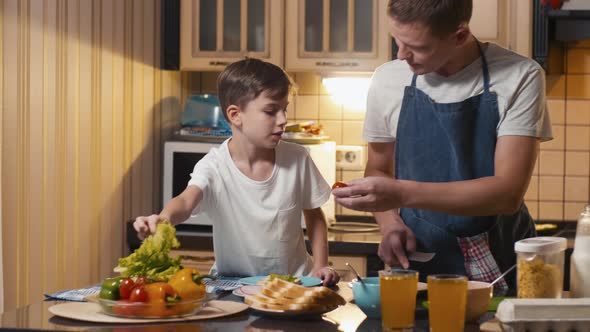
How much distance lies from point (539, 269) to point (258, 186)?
0.90m

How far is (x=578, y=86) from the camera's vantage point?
12.6 ft

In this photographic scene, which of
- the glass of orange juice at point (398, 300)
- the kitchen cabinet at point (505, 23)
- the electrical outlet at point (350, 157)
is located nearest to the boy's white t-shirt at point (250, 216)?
the glass of orange juice at point (398, 300)

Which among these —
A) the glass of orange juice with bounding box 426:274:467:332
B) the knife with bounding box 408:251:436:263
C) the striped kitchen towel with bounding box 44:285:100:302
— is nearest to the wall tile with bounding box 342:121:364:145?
the knife with bounding box 408:251:436:263

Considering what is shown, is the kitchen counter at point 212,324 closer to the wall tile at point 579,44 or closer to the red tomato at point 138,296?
the red tomato at point 138,296

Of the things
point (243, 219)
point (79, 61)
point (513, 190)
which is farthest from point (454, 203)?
point (79, 61)

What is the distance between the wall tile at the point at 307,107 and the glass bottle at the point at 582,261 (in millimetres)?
2329

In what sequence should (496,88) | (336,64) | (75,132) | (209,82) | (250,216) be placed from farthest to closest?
(209,82) < (336,64) < (75,132) < (250,216) < (496,88)

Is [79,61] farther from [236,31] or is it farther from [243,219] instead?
[243,219]

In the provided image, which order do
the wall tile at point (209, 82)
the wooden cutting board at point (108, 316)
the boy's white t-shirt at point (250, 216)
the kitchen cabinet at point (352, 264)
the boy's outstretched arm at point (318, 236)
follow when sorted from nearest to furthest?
the wooden cutting board at point (108, 316) < the boy's white t-shirt at point (250, 216) < the boy's outstretched arm at point (318, 236) < the kitchen cabinet at point (352, 264) < the wall tile at point (209, 82)

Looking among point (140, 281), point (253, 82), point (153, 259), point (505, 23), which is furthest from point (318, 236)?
point (505, 23)

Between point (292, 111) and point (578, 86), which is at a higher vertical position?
point (578, 86)

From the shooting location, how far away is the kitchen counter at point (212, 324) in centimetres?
166

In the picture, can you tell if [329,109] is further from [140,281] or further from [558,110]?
[140,281]

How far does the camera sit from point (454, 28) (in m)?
2.05
